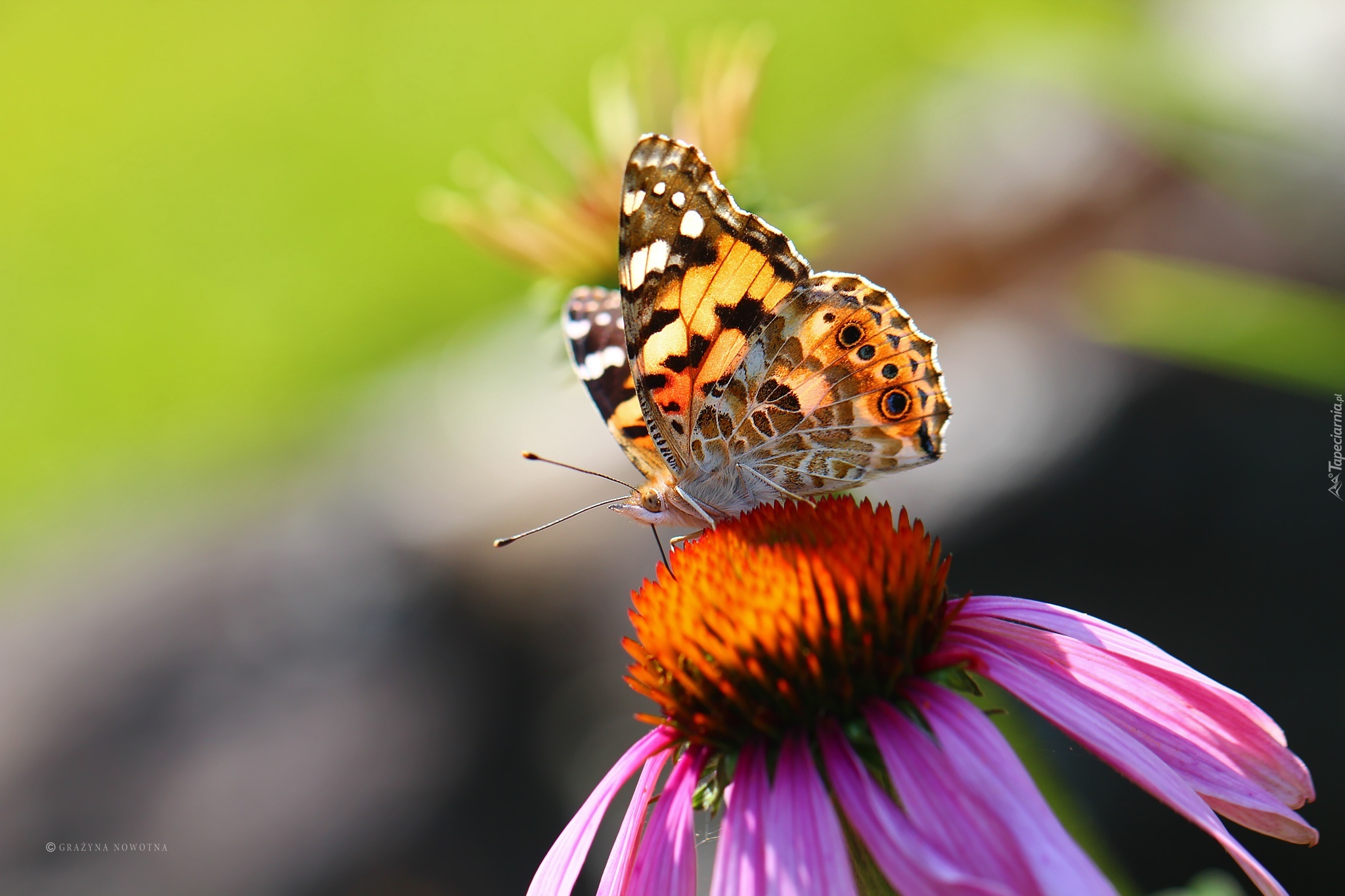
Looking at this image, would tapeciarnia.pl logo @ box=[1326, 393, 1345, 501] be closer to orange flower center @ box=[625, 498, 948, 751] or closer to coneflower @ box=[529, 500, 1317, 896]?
coneflower @ box=[529, 500, 1317, 896]

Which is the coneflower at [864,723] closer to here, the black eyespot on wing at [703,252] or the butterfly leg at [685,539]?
the butterfly leg at [685,539]

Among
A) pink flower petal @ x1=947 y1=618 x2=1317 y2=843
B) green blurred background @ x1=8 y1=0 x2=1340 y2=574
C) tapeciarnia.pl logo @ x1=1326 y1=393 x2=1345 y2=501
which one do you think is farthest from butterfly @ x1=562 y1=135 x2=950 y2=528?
green blurred background @ x1=8 y1=0 x2=1340 y2=574

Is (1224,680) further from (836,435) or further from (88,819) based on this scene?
(88,819)

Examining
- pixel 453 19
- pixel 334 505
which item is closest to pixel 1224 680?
pixel 334 505

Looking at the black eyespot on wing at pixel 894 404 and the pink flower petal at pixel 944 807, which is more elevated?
the black eyespot on wing at pixel 894 404

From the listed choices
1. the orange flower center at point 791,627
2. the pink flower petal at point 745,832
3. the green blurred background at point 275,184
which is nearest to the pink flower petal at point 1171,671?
the orange flower center at point 791,627

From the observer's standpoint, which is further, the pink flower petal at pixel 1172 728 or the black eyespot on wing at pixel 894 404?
the black eyespot on wing at pixel 894 404

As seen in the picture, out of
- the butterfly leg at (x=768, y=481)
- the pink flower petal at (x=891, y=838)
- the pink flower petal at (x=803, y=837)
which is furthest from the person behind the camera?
the butterfly leg at (x=768, y=481)
